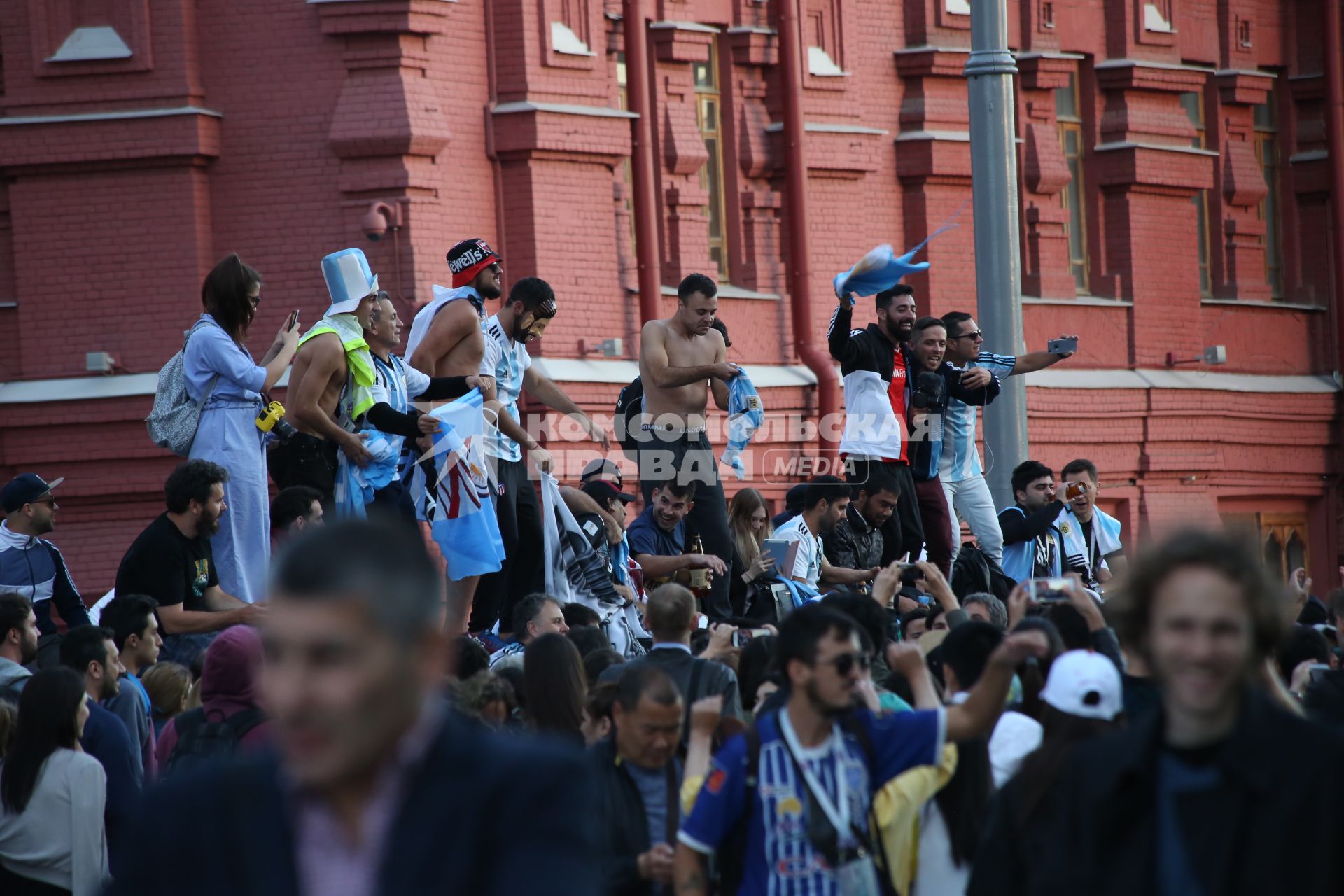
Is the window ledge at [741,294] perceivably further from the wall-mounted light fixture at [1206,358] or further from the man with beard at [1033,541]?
the wall-mounted light fixture at [1206,358]

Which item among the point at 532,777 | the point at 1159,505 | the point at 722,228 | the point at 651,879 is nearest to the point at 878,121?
the point at 722,228

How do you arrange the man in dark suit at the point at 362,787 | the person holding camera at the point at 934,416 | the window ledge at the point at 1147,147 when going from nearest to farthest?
the man in dark suit at the point at 362,787, the person holding camera at the point at 934,416, the window ledge at the point at 1147,147

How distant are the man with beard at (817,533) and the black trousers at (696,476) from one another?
0.38 metres

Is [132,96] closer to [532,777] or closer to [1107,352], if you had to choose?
[1107,352]

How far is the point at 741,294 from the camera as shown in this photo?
1886cm

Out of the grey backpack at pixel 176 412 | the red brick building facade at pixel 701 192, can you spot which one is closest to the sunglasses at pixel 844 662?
the grey backpack at pixel 176 412

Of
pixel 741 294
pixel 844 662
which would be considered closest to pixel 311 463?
pixel 844 662

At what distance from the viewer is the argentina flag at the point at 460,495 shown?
10844 mm

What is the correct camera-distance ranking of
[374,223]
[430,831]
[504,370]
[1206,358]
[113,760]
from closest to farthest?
[430,831] → [113,760] → [504,370] → [374,223] → [1206,358]

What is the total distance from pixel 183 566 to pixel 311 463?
1.46m

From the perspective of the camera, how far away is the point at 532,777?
2.66 metres

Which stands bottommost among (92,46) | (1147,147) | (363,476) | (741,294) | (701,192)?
(363,476)

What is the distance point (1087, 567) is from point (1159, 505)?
10.00m

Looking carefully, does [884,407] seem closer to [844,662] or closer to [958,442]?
[958,442]
